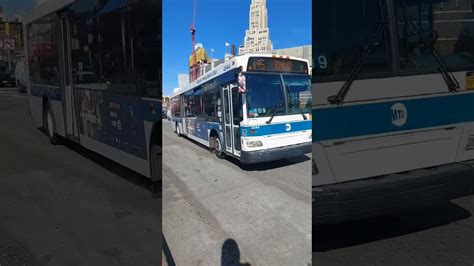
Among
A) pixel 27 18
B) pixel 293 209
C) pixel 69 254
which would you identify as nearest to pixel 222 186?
pixel 293 209

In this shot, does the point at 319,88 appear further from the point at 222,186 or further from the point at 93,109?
the point at 93,109

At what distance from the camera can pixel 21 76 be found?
1.67 metres

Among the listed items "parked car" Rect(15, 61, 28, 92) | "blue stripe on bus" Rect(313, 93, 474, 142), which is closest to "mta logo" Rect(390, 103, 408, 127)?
"blue stripe on bus" Rect(313, 93, 474, 142)

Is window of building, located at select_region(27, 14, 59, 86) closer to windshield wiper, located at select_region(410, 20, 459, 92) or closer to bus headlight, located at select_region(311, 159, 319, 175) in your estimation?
bus headlight, located at select_region(311, 159, 319, 175)

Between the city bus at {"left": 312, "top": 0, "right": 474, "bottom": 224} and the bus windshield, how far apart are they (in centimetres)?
5

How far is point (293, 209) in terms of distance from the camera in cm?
147

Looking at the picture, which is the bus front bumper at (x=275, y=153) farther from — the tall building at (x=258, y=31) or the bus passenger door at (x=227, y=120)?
the tall building at (x=258, y=31)

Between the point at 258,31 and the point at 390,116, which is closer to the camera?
the point at 258,31

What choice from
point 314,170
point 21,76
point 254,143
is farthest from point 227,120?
point 21,76

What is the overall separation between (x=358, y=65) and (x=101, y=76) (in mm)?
1032

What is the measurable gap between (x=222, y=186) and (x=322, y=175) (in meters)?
0.41

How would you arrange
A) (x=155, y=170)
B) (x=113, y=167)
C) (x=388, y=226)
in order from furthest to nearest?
(x=388, y=226), (x=113, y=167), (x=155, y=170)

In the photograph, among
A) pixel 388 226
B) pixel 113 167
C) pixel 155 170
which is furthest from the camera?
pixel 388 226

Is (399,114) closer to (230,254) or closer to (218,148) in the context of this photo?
(218,148)
